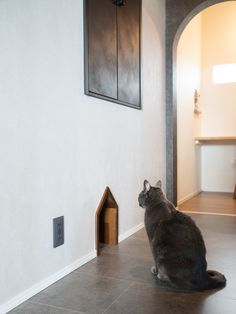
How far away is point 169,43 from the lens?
3.70 m

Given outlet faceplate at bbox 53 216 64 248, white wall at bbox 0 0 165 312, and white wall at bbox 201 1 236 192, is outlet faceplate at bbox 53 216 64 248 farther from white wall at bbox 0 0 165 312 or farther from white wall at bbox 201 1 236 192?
white wall at bbox 201 1 236 192

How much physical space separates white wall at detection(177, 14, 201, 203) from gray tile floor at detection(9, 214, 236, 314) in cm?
223

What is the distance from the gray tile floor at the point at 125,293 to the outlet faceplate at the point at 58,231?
0.71 ft

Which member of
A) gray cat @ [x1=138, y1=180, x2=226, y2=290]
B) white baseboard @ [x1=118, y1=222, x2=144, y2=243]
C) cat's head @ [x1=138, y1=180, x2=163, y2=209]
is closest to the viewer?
gray cat @ [x1=138, y1=180, x2=226, y2=290]

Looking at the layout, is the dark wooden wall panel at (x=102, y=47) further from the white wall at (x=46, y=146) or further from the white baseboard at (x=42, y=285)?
the white baseboard at (x=42, y=285)

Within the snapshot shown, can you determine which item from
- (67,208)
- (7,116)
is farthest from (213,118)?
(7,116)

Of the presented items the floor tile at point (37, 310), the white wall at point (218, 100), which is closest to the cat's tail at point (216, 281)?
the floor tile at point (37, 310)

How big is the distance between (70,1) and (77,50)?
29 centimetres

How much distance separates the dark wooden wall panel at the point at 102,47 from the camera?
2176 millimetres

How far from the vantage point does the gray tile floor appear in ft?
4.99

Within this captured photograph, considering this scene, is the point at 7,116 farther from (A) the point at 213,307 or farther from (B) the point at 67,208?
(A) the point at 213,307

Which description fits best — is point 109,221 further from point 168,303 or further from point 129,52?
point 129,52

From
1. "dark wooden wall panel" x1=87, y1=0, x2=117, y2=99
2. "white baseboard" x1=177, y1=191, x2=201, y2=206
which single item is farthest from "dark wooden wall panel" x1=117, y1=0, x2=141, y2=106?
"white baseboard" x1=177, y1=191, x2=201, y2=206

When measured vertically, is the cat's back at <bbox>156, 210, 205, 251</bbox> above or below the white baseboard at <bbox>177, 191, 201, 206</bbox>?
above
